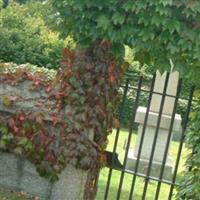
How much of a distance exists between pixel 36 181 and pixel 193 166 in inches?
59.2

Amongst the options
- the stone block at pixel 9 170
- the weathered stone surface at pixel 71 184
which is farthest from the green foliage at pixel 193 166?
the stone block at pixel 9 170

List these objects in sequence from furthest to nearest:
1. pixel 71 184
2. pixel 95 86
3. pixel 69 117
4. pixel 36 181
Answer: pixel 36 181 → pixel 71 184 → pixel 69 117 → pixel 95 86

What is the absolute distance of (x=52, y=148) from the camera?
4836 millimetres

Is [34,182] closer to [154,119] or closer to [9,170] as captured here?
[9,170]

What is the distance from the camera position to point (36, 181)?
5031 mm

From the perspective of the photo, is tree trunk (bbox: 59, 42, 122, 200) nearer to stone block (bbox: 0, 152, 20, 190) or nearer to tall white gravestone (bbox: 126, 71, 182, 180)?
stone block (bbox: 0, 152, 20, 190)

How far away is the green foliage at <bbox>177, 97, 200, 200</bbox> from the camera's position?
14.5 ft

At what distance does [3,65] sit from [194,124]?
6.45 ft

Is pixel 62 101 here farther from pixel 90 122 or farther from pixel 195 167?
pixel 195 167

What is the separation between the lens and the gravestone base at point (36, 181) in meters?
4.88

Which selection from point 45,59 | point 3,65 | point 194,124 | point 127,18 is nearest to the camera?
point 127,18

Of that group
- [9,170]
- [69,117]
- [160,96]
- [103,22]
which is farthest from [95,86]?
[160,96]

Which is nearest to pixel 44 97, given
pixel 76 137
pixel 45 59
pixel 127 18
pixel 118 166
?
pixel 76 137

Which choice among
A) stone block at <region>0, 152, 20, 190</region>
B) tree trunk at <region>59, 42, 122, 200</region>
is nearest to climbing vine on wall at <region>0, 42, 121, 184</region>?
tree trunk at <region>59, 42, 122, 200</region>
